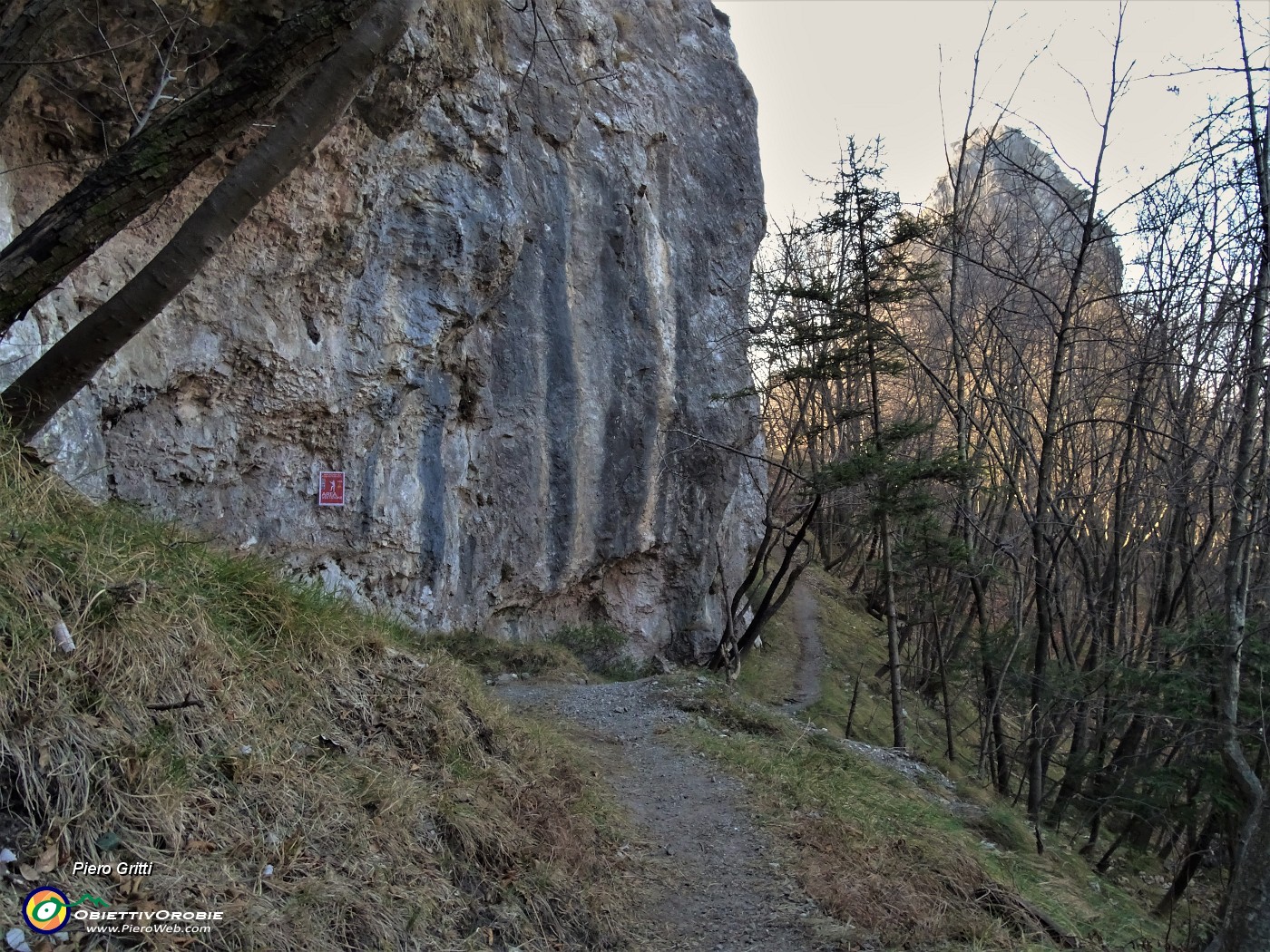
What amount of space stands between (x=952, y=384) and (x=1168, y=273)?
35.1ft

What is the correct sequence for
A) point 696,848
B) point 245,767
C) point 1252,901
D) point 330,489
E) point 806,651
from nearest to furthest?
point 245,767, point 1252,901, point 696,848, point 330,489, point 806,651

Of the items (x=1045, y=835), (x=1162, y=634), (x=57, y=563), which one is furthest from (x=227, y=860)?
(x=1162, y=634)

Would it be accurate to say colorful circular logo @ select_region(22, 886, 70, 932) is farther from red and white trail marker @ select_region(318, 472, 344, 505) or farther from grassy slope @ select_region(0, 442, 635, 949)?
red and white trail marker @ select_region(318, 472, 344, 505)

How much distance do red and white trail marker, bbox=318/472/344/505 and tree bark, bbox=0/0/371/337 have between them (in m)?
6.14

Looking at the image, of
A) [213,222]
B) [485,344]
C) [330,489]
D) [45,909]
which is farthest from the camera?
[485,344]

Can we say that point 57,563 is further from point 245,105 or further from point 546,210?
point 546,210

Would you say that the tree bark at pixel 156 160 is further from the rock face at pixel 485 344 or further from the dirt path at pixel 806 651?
the dirt path at pixel 806 651

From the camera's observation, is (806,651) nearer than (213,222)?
No

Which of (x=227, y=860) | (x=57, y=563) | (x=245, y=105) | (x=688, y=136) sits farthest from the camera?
(x=688, y=136)

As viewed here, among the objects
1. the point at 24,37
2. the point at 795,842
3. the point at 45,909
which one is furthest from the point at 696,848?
the point at 24,37

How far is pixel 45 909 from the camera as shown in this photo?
2.05 metres

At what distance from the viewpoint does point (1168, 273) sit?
35.9 ft

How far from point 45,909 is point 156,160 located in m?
2.61

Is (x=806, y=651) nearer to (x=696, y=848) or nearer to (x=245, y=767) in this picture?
(x=696, y=848)
